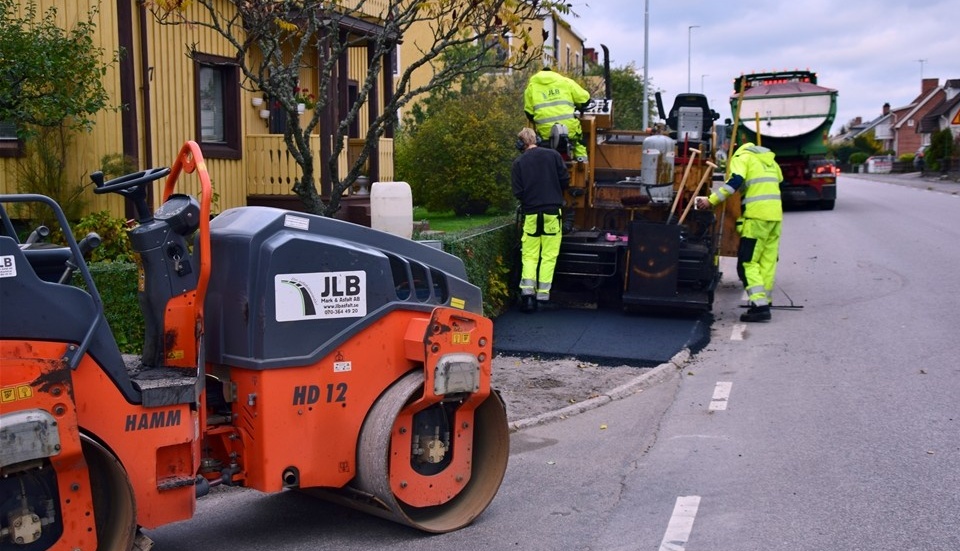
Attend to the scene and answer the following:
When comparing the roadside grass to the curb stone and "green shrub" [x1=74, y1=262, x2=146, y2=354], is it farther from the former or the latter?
"green shrub" [x1=74, y1=262, x2=146, y2=354]

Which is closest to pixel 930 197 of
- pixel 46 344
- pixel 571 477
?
pixel 571 477

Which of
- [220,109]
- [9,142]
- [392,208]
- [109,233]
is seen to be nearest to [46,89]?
[9,142]

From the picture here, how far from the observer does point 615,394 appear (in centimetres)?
828

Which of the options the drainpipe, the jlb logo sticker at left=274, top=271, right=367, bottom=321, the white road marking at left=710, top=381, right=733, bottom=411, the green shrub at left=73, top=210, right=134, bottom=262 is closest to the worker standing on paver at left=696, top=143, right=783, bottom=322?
the white road marking at left=710, top=381, right=733, bottom=411

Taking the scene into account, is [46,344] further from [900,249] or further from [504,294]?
[900,249]

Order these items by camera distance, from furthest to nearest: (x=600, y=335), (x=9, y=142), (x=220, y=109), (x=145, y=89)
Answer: (x=220, y=109) → (x=145, y=89) → (x=9, y=142) → (x=600, y=335)

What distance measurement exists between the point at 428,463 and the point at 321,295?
3.81 ft

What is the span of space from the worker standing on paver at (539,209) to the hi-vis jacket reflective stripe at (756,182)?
5.81ft

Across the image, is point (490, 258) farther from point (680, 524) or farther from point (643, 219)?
point (680, 524)

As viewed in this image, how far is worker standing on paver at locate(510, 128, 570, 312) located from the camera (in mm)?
11102

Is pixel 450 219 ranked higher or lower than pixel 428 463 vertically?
higher

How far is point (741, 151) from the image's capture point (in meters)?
11.4

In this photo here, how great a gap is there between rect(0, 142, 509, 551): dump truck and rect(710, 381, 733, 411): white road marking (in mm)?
2748

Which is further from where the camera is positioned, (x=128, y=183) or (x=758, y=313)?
(x=758, y=313)
